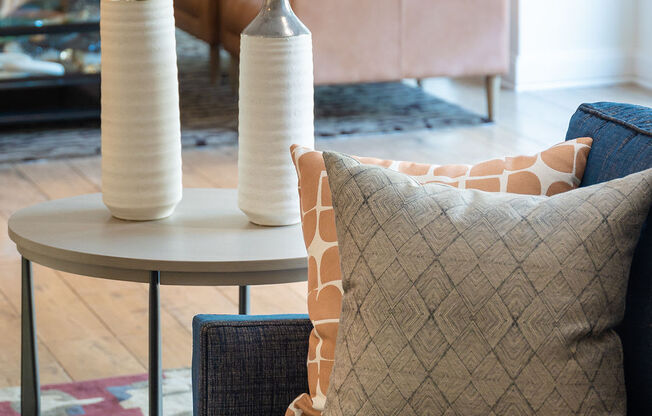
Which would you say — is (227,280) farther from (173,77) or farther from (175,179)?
(173,77)

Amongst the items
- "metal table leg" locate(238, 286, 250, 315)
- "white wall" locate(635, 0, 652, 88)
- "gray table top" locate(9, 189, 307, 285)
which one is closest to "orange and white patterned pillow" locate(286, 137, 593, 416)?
"gray table top" locate(9, 189, 307, 285)

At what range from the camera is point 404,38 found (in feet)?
13.7

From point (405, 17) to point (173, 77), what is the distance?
108 inches

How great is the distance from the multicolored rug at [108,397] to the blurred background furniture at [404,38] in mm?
2249

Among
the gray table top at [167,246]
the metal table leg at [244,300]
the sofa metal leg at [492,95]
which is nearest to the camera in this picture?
the gray table top at [167,246]

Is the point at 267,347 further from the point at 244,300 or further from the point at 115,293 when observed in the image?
the point at 115,293

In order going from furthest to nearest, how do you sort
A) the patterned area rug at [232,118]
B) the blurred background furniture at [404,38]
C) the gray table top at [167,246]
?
1. the blurred background furniture at [404,38]
2. the patterned area rug at [232,118]
3. the gray table top at [167,246]

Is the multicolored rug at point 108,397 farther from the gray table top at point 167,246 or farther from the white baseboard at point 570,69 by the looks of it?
the white baseboard at point 570,69

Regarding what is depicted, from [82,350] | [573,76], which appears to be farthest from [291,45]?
[573,76]

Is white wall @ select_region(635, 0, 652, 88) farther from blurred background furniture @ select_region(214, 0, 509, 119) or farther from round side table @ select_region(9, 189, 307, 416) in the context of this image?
round side table @ select_region(9, 189, 307, 416)

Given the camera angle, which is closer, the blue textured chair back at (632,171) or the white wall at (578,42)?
the blue textured chair back at (632,171)

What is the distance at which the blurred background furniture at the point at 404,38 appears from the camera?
407cm

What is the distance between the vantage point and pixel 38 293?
8.27 ft

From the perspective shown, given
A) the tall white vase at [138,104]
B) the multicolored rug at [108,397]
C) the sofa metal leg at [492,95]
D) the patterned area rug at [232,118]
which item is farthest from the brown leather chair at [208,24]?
the tall white vase at [138,104]
